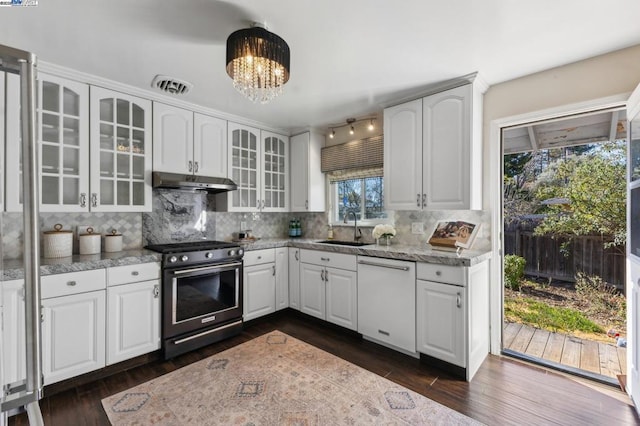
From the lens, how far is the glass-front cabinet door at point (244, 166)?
3.63 metres

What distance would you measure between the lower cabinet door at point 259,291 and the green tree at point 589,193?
9.34 feet

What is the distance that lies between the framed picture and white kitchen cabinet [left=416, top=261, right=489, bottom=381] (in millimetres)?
227

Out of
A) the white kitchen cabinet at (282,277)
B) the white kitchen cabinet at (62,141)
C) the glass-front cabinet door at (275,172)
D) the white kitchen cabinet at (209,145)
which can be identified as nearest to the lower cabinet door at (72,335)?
the white kitchen cabinet at (62,141)

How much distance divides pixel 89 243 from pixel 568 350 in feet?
14.0

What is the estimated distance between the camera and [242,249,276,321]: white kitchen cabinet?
133 inches

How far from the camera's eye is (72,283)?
224 centimetres

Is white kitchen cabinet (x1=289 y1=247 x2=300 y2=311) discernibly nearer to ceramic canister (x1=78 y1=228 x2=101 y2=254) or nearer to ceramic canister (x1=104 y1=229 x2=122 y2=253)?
ceramic canister (x1=104 y1=229 x2=122 y2=253)

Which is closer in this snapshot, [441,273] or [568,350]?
[441,273]

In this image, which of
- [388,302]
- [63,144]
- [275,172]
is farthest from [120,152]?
[388,302]

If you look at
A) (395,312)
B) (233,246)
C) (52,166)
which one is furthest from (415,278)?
(52,166)

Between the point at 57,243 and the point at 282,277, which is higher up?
the point at 57,243

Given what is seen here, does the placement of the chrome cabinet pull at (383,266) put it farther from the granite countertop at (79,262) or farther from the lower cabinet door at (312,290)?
the granite countertop at (79,262)

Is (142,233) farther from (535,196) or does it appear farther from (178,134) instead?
(535,196)

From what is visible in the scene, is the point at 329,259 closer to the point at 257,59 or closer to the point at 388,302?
the point at 388,302
